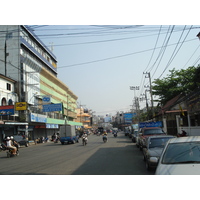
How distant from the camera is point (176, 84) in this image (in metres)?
36.6

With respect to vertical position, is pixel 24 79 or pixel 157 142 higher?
pixel 24 79

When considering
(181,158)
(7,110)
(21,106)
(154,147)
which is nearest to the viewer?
(181,158)

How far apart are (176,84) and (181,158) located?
3323cm

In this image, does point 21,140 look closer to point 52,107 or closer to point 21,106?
point 21,106

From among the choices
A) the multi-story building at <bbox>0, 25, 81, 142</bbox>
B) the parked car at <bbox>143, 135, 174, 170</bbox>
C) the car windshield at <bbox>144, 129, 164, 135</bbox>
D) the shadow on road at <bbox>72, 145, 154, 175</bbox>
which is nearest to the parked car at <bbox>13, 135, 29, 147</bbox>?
the multi-story building at <bbox>0, 25, 81, 142</bbox>

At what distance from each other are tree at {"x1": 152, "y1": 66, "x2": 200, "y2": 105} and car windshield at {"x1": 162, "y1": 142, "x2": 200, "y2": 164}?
28238mm

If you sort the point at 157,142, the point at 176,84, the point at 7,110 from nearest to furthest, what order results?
1. the point at 157,142
2. the point at 7,110
3. the point at 176,84

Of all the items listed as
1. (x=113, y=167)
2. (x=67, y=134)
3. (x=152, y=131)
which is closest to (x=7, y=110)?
(x=67, y=134)

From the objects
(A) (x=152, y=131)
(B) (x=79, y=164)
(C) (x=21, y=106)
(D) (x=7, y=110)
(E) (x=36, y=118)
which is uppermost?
(C) (x=21, y=106)

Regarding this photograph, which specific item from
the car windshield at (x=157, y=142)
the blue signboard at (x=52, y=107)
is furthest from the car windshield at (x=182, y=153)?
the blue signboard at (x=52, y=107)

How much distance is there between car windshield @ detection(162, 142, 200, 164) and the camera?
5.32m

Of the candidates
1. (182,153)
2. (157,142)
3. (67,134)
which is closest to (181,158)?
(182,153)

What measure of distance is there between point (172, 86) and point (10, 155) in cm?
2825

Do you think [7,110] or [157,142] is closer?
[157,142]
